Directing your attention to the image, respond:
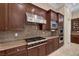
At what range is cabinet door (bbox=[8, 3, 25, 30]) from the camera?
1.93 metres

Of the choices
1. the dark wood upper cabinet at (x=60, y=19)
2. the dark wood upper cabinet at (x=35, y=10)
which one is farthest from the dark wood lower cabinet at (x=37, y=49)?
the dark wood upper cabinet at (x=35, y=10)

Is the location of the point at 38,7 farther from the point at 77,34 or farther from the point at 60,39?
the point at 77,34

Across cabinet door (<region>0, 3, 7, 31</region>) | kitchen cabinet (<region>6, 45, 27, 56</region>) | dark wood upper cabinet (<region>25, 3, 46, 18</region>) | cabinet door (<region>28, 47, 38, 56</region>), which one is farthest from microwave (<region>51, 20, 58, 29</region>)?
cabinet door (<region>0, 3, 7, 31</region>)

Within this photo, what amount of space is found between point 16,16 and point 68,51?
1.23 meters

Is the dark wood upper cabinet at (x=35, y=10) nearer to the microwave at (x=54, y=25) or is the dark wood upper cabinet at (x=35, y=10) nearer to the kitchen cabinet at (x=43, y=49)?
the microwave at (x=54, y=25)

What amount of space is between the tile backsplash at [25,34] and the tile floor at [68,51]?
1.36 feet

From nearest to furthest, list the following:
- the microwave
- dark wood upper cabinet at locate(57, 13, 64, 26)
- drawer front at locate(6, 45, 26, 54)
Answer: drawer front at locate(6, 45, 26, 54) < dark wood upper cabinet at locate(57, 13, 64, 26) < the microwave

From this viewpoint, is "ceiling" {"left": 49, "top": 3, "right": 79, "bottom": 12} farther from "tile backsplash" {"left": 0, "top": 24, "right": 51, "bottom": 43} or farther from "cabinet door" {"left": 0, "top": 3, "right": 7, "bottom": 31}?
"cabinet door" {"left": 0, "top": 3, "right": 7, "bottom": 31}

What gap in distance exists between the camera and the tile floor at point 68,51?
1.93m

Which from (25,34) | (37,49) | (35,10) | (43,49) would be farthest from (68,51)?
(35,10)

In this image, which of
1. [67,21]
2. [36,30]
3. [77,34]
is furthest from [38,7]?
[77,34]

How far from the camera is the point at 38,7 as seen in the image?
2.10m

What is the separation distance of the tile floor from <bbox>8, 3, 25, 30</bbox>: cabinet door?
2.94 ft

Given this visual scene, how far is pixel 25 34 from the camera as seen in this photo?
220cm
